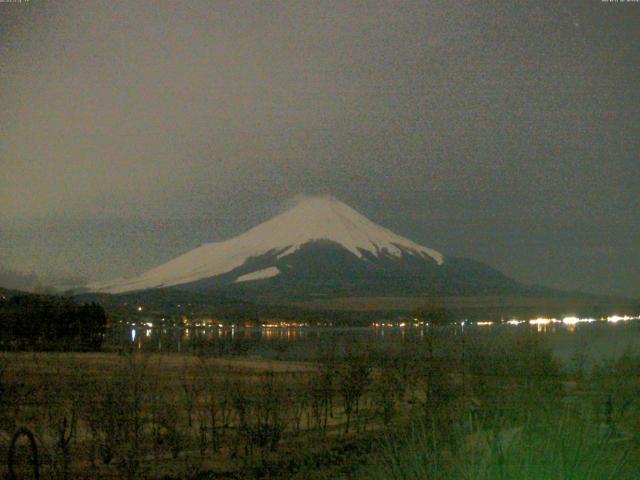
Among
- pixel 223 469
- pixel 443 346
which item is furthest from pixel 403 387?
pixel 223 469

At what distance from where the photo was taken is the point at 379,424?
58.4ft

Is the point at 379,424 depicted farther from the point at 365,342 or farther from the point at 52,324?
the point at 52,324

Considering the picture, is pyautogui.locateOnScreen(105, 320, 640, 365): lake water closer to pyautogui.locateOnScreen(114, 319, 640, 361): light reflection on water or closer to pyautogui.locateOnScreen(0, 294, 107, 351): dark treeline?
pyautogui.locateOnScreen(114, 319, 640, 361): light reflection on water

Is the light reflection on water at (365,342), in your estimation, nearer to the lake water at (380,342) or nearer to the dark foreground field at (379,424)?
the lake water at (380,342)

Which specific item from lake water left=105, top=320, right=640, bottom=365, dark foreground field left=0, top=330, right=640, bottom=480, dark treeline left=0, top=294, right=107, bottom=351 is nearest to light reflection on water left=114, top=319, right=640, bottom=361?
lake water left=105, top=320, right=640, bottom=365

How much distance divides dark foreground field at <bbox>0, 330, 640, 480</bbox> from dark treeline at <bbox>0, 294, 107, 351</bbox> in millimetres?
28836

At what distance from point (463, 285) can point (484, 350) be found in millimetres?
163505

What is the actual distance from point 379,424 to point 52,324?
39.1 metres

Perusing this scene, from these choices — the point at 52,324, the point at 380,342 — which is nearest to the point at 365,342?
the point at 380,342

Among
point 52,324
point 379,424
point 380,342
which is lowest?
point 379,424

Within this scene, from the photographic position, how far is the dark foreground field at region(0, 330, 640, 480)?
6.10 meters

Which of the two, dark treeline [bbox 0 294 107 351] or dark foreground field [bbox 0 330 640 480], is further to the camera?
dark treeline [bbox 0 294 107 351]

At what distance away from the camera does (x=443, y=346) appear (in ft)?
66.3

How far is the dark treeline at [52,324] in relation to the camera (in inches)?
1981
